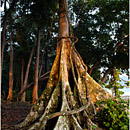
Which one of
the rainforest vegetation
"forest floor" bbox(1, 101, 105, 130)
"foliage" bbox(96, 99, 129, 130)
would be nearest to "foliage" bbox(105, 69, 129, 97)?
the rainforest vegetation

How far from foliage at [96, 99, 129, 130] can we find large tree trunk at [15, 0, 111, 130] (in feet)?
1.14

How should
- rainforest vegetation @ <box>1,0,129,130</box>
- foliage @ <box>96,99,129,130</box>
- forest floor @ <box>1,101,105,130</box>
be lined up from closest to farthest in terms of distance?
foliage @ <box>96,99,129,130</box> → rainforest vegetation @ <box>1,0,129,130</box> → forest floor @ <box>1,101,105,130</box>

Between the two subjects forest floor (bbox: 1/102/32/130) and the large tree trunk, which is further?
forest floor (bbox: 1/102/32/130)

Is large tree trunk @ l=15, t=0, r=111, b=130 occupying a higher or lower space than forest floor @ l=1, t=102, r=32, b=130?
higher

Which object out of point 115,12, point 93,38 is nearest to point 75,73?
point 115,12

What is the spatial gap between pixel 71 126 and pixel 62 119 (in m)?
0.24

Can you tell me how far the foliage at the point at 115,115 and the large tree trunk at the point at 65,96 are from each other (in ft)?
1.14

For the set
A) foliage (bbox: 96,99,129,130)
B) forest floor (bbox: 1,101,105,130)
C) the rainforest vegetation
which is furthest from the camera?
forest floor (bbox: 1,101,105,130)

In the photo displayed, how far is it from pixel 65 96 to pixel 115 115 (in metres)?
1.03

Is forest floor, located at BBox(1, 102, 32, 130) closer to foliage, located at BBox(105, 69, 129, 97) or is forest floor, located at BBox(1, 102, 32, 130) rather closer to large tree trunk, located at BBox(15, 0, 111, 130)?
large tree trunk, located at BBox(15, 0, 111, 130)

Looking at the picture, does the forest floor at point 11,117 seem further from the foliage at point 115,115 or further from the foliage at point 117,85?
the foliage at point 117,85

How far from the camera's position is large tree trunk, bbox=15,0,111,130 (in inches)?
107

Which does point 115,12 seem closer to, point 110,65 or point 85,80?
point 110,65

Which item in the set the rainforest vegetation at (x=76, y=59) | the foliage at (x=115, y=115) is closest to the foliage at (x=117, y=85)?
the rainforest vegetation at (x=76, y=59)
